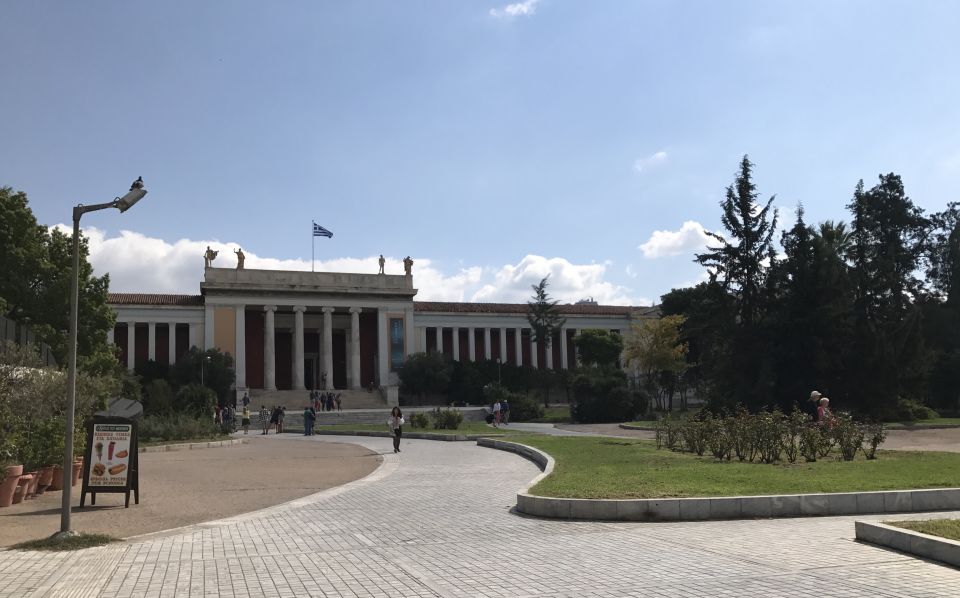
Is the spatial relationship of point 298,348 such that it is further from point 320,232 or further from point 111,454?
point 111,454

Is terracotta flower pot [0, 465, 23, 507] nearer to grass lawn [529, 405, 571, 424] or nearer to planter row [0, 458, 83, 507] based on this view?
planter row [0, 458, 83, 507]

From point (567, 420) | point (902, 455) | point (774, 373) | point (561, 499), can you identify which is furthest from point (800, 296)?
point (561, 499)

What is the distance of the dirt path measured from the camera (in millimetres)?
11047

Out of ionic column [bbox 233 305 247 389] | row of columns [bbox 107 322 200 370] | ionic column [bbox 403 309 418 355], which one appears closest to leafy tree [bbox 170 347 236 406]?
ionic column [bbox 233 305 247 389]

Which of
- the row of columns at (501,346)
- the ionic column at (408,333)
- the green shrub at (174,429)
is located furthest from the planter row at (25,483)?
the row of columns at (501,346)

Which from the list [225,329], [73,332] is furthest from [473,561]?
[225,329]

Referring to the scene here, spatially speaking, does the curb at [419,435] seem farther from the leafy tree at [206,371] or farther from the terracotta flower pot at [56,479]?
the leafy tree at [206,371]

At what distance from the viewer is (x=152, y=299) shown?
65500mm

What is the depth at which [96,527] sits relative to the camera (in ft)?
35.3

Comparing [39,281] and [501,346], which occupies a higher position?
[39,281]

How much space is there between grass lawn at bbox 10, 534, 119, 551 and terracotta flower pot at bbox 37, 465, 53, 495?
580cm

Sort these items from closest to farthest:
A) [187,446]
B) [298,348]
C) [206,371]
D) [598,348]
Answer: [187,446] < [206,371] < [598,348] < [298,348]

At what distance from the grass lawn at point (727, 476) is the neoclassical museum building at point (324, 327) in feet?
168

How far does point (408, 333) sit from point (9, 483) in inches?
2276
